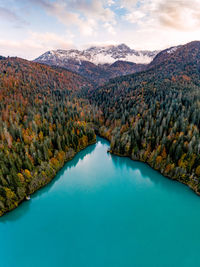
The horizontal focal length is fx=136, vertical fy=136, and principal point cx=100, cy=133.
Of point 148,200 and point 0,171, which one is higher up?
point 0,171

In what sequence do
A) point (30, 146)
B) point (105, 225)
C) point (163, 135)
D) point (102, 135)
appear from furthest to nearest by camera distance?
point (102, 135), point (163, 135), point (30, 146), point (105, 225)

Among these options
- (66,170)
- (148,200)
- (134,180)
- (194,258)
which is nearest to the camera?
(194,258)

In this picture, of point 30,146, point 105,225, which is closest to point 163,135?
point 105,225

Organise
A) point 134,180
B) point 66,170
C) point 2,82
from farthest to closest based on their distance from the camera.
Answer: point 2,82, point 66,170, point 134,180

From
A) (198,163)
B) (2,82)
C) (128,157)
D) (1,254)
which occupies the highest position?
(2,82)

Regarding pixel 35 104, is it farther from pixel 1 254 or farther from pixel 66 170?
pixel 1 254

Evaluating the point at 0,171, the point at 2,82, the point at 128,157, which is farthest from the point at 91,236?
the point at 2,82

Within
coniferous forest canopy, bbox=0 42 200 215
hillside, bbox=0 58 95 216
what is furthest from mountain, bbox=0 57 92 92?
coniferous forest canopy, bbox=0 42 200 215

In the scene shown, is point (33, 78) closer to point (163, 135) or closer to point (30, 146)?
point (30, 146)

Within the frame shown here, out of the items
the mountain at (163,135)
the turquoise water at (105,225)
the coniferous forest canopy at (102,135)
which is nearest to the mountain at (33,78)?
the coniferous forest canopy at (102,135)
